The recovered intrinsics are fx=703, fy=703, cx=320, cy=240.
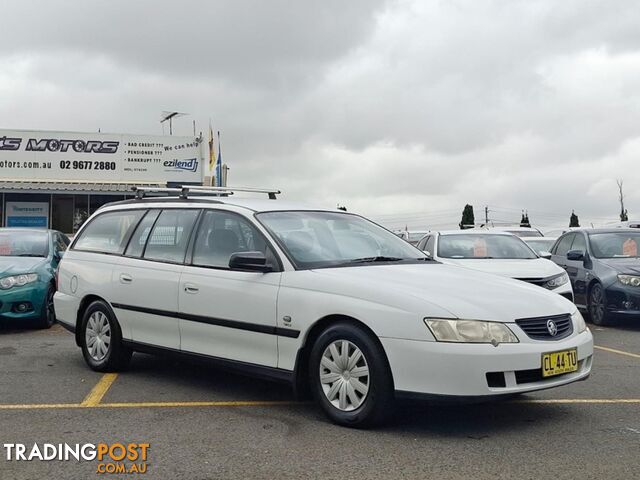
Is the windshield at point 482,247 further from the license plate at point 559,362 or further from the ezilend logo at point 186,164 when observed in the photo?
the ezilend logo at point 186,164

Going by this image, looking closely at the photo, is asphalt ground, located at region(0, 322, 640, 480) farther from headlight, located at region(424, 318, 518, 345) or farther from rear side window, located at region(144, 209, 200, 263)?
rear side window, located at region(144, 209, 200, 263)

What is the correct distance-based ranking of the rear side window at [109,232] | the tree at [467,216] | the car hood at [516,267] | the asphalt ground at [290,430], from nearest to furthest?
the asphalt ground at [290,430] < the rear side window at [109,232] < the car hood at [516,267] < the tree at [467,216]

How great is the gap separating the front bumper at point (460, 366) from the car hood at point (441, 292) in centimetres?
20

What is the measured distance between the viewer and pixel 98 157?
28.8 metres

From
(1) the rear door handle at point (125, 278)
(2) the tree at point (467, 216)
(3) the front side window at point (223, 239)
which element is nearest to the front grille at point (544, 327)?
(3) the front side window at point (223, 239)

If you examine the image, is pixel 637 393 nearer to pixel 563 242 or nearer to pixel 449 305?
pixel 449 305

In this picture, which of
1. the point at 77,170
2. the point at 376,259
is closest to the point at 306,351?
the point at 376,259

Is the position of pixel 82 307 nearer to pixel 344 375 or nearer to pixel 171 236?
pixel 171 236

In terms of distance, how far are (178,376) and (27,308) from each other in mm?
3653

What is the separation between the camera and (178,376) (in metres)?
6.33

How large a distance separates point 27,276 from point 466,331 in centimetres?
677

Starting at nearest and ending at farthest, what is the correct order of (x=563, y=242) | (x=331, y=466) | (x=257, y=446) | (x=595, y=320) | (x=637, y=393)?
1. (x=331, y=466)
2. (x=257, y=446)
3. (x=637, y=393)
4. (x=595, y=320)
5. (x=563, y=242)

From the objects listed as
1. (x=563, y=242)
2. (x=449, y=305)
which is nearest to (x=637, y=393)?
(x=449, y=305)

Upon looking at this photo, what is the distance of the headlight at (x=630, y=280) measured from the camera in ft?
32.0
